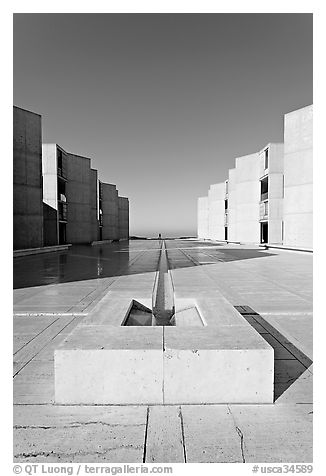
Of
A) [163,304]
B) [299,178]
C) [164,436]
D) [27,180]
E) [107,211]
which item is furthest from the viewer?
[107,211]

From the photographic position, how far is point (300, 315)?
6.02m

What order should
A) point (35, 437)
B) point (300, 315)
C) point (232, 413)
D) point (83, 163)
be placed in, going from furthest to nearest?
point (83, 163) → point (300, 315) → point (232, 413) → point (35, 437)

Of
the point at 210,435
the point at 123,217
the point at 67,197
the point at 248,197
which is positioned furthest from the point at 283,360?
the point at 123,217

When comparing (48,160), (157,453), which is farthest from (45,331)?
(48,160)

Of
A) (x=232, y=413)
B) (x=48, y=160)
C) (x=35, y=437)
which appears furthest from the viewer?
(x=48, y=160)

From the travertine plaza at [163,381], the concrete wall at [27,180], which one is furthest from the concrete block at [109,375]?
the concrete wall at [27,180]

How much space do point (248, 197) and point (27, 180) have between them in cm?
2691

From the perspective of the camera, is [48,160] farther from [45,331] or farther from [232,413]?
[232,413]

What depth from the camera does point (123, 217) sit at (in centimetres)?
6038

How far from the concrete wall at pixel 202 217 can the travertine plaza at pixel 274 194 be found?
9.42 metres

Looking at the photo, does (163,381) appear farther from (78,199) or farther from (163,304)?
(78,199)
